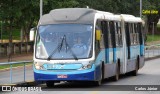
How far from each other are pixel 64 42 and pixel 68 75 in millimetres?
1323

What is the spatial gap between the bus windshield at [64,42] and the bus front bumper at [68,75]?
21.1 inches

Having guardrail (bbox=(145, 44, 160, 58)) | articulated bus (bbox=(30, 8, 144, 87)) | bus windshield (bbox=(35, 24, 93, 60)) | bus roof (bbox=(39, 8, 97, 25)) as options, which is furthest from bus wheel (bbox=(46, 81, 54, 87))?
guardrail (bbox=(145, 44, 160, 58))

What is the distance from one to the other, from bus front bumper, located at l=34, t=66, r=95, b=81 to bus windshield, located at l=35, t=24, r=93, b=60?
54 centimetres

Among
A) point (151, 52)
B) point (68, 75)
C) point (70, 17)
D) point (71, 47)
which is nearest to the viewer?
point (68, 75)

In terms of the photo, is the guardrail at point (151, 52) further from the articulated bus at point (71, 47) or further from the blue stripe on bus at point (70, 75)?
the blue stripe on bus at point (70, 75)

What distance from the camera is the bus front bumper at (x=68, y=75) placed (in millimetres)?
20516

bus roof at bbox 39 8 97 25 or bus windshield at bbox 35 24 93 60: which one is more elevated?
bus roof at bbox 39 8 97 25

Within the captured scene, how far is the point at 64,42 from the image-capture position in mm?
21078

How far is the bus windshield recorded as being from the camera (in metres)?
20.9

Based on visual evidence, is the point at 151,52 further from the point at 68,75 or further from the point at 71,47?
the point at 68,75

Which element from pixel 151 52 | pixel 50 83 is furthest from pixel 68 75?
pixel 151 52

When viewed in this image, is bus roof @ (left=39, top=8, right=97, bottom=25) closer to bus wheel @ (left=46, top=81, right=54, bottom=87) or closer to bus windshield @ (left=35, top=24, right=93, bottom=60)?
bus windshield @ (left=35, top=24, right=93, bottom=60)

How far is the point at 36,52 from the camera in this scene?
21.4 meters

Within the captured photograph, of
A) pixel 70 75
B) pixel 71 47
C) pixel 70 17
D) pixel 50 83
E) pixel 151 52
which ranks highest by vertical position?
pixel 70 17
